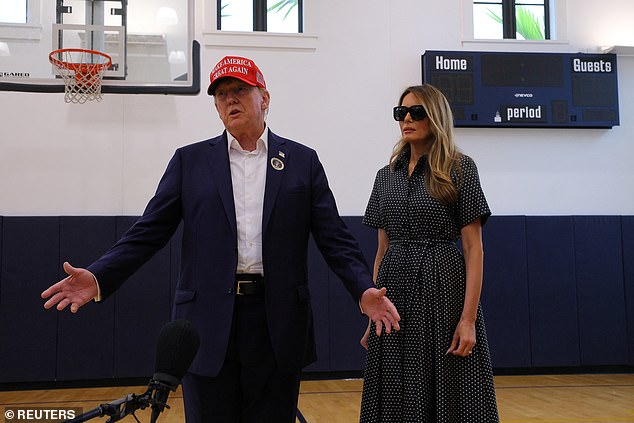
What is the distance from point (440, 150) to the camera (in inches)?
93.9

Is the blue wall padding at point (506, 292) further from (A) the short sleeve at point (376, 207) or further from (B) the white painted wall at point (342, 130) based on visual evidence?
(A) the short sleeve at point (376, 207)

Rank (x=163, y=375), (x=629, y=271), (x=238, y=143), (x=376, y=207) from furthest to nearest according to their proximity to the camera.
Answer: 1. (x=629, y=271)
2. (x=376, y=207)
3. (x=238, y=143)
4. (x=163, y=375)

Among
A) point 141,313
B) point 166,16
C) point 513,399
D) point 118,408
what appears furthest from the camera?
point 141,313

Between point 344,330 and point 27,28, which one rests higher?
point 27,28

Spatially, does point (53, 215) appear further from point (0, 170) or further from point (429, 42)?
point (429, 42)

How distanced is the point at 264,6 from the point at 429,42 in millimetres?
1864

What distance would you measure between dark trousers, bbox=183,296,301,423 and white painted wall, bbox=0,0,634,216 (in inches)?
170

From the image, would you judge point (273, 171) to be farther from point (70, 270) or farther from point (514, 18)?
point (514, 18)

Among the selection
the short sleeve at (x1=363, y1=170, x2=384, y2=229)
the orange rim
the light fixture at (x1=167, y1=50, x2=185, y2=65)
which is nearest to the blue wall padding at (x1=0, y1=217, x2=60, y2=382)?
the orange rim

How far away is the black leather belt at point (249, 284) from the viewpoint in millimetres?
1920

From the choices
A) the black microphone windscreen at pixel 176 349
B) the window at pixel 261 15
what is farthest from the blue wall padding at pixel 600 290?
the black microphone windscreen at pixel 176 349

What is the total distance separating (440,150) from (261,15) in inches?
182

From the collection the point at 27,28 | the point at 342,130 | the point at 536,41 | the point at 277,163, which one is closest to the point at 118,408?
the point at 277,163

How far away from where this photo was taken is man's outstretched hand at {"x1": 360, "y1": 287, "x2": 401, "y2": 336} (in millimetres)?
1901
